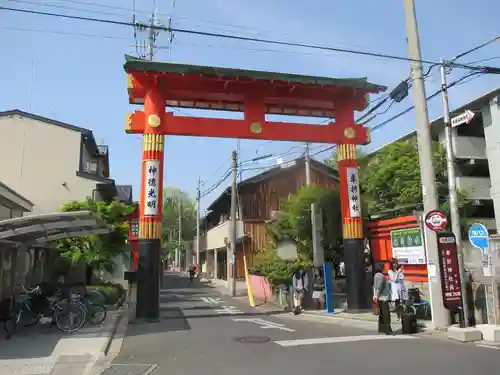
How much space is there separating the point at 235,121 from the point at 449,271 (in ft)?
27.8

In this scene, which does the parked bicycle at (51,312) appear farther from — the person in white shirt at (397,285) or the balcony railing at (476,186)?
the balcony railing at (476,186)

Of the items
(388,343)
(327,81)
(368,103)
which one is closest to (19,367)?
(388,343)

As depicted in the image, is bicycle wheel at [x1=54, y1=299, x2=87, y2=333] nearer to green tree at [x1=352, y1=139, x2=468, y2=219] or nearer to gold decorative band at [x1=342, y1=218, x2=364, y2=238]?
gold decorative band at [x1=342, y1=218, x2=364, y2=238]

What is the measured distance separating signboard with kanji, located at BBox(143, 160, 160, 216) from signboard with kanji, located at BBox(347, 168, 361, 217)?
6.91m

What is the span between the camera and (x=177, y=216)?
66.1 metres

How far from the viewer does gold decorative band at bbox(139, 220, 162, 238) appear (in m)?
14.6

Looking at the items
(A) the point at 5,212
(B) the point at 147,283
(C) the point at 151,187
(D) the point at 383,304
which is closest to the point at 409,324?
(D) the point at 383,304

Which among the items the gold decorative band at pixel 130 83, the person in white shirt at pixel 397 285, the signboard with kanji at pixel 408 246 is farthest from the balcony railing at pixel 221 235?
the person in white shirt at pixel 397 285

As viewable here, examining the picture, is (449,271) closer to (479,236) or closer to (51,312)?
(479,236)

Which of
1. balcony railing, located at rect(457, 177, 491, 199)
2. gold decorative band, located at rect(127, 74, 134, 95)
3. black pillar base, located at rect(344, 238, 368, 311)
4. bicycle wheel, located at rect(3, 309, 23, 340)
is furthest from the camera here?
balcony railing, located at rect(457, 177, 491, 199)

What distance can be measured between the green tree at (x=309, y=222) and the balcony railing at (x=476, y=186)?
1116 cm

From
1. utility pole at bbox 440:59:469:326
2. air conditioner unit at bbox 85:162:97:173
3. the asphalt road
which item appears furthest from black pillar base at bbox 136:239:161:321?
air conditioner unit at bbox 85:162:97:173

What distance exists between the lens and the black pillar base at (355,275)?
16089mm

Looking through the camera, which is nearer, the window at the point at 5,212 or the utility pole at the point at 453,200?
the utility pole at the point at 453,200
